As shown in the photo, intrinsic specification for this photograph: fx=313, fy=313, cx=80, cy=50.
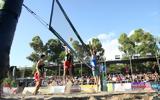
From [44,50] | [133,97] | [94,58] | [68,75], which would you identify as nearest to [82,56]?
[94,58]

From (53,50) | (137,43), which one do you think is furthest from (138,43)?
(53,50)

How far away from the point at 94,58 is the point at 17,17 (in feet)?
28.1

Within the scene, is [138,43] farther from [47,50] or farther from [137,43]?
[47,50]

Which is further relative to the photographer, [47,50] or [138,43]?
[47,50]

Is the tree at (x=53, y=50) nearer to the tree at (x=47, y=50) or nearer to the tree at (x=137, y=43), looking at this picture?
the tree at (x=47, y=50)

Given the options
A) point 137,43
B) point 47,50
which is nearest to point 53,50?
point 47,50

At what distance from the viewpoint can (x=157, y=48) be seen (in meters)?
42.1

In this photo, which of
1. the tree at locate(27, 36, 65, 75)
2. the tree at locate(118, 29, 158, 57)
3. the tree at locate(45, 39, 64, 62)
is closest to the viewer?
the tree at locate(118, 29, 158, 57)

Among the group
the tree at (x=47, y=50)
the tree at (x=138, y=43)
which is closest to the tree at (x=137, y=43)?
the tree at (x=138, y=43)

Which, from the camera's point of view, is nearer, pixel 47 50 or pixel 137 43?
pixel 137 43

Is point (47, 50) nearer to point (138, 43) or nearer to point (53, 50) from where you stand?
point (53, 50)

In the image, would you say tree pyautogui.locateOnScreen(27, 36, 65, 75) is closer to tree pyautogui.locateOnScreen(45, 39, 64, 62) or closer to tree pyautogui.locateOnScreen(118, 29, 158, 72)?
tree pyautogui.locateOnScreen(45, 39, 64, 62)

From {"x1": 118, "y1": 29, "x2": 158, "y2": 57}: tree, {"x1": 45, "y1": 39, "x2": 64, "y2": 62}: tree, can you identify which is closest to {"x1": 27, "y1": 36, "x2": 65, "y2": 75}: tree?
{"x1": 45, "y1": 39, "x2": 64, "y2": 62}: tree

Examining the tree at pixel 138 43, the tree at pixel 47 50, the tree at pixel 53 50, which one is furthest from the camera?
the tree at pixel 53 50
